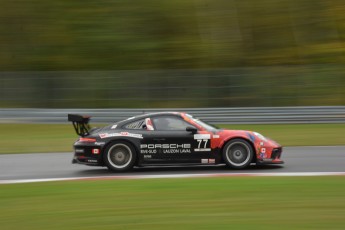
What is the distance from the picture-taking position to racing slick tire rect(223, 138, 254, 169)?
1220cm

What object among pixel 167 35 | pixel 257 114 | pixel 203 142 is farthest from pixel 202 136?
pixel 167 35

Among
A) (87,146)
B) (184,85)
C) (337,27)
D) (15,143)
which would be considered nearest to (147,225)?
(87,146)

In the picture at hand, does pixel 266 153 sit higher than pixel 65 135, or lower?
lower

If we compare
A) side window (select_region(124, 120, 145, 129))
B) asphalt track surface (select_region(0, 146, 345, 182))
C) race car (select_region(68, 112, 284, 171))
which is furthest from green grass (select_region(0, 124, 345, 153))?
side window (select_region(124, 120, 145, 129))

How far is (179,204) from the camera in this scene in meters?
8.17

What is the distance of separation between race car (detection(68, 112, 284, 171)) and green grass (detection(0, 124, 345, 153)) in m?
4.76

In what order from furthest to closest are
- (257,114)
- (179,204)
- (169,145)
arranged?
(257,114) → (169,145) → (179,204)

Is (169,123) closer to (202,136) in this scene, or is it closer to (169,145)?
(169,145)

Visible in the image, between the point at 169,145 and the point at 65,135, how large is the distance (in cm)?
910

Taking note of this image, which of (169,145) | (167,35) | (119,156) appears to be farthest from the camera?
(167,35)

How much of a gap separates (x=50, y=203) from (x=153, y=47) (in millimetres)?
25404

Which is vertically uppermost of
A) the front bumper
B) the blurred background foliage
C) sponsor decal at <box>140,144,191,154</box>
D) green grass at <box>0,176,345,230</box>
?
the blurred background foliage

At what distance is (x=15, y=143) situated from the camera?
1903 centimetres

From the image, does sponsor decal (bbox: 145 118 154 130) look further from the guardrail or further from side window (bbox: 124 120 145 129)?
the guardrail
